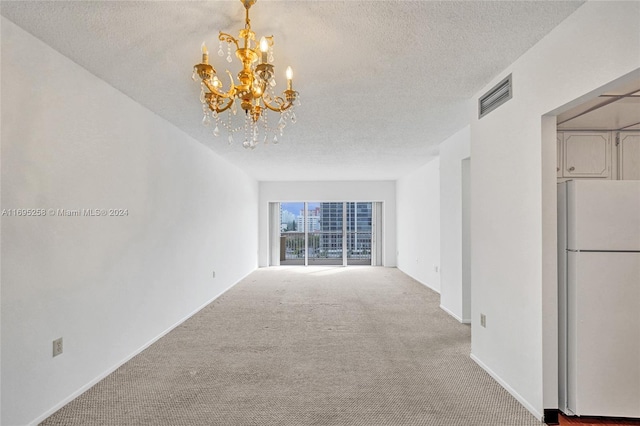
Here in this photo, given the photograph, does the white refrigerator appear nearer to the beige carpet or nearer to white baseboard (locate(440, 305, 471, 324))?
the beige carpet

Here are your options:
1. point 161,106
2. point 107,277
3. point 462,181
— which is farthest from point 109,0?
point 462,181

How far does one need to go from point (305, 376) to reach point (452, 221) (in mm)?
2966

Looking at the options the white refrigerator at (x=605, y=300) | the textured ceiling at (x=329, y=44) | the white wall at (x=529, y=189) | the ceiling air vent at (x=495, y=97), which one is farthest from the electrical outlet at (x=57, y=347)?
the ceiling air vent at (x=495, y=97)

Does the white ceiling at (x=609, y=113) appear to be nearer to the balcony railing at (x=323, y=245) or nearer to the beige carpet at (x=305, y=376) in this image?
the beige carpet at (x=305, y=376)

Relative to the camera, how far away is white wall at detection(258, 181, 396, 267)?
30.9 feet

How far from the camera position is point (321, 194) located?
9.43 meters

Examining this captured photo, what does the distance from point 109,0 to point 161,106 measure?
1.69 m

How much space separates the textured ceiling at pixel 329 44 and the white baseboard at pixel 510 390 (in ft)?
7.99

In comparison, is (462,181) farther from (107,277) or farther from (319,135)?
(107,277)

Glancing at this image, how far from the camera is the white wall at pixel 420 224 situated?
630 centimetres

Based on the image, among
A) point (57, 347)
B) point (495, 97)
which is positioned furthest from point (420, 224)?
point (57, 347)

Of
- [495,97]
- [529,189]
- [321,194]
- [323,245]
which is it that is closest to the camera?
[529,189]

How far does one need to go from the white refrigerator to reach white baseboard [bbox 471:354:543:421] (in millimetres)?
233

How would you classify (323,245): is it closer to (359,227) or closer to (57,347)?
(359,227)
